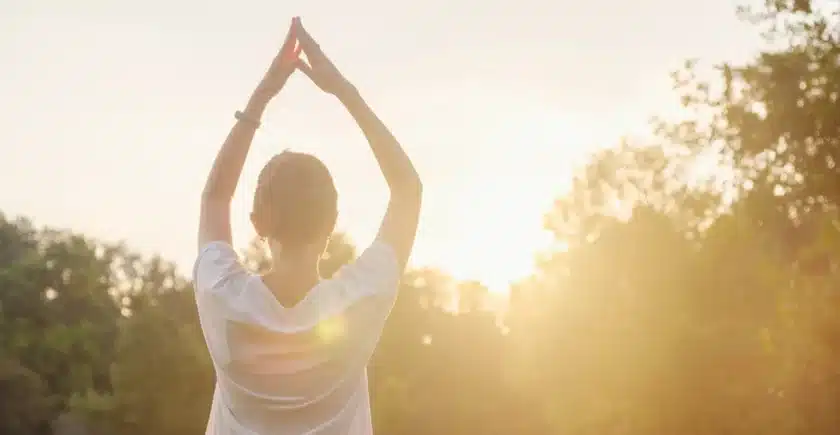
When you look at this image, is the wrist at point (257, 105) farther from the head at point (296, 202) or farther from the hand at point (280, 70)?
the head at point (296, 202)

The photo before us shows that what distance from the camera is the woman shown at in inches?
82.3

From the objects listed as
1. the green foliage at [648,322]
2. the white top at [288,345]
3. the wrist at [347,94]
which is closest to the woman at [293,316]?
the white top at [288,345]

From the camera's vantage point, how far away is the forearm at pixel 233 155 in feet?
7.54

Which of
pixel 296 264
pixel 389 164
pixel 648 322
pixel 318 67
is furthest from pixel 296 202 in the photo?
pixel 648 322

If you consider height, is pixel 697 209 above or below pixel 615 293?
above

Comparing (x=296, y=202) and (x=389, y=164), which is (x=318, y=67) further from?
(x=296, y=202)

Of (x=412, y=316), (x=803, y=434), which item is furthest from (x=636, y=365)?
(x=412, y=316)

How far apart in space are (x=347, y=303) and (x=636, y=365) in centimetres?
2857

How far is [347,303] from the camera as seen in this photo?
6.94ft

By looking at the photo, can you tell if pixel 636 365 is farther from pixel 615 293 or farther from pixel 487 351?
pixel 487 351

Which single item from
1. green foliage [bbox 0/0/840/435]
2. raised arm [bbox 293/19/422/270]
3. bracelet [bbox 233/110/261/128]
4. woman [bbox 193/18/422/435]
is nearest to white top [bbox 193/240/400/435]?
woman [bbox 193/18/422/435]

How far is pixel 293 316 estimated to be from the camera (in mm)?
2072

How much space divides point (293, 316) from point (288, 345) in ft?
0.21

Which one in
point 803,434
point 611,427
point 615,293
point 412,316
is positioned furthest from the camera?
point 412,316
